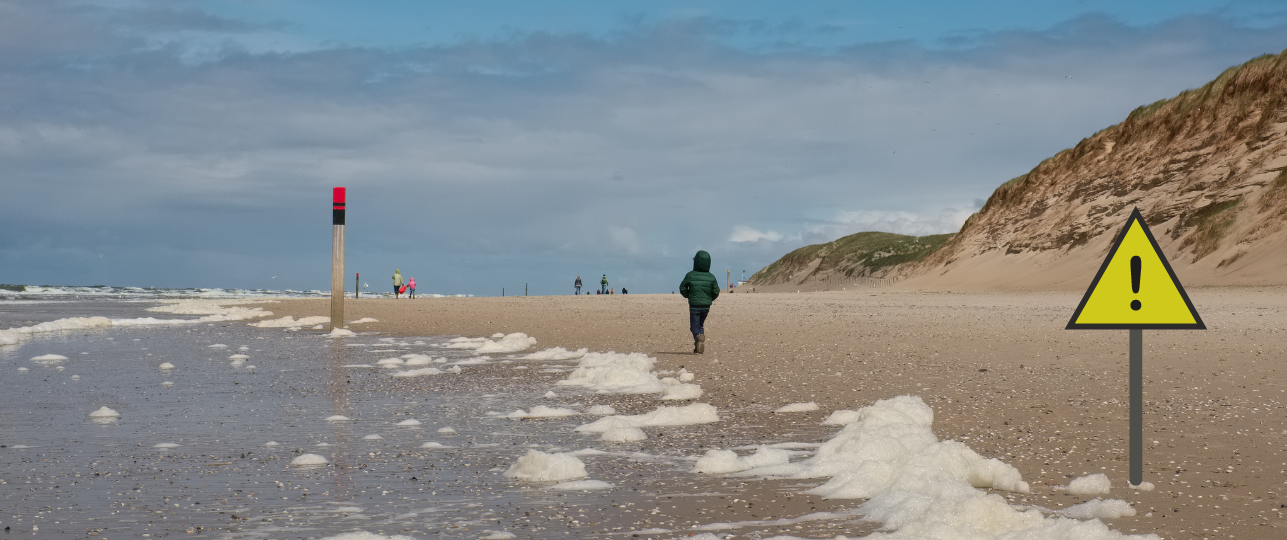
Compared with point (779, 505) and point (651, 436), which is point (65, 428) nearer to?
point (651, 436)

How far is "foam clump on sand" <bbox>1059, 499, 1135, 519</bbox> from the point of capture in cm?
595

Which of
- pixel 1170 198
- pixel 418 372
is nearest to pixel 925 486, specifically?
pixel 418 372

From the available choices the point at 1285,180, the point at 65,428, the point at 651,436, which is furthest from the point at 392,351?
the point at 1285,180

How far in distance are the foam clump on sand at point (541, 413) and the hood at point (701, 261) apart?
7909 mm

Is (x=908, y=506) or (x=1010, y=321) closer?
(x=908, y=506)

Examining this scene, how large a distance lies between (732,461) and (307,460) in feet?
9.68

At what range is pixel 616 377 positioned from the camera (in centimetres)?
1277

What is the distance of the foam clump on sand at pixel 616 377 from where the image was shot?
40.9 ft

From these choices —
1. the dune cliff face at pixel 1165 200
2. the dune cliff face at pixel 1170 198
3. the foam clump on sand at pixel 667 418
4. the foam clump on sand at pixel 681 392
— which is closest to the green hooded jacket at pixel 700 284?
the foam clump on sand at pixel 681 392

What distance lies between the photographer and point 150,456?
784 cm

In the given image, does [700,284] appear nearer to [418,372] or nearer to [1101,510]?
[418,372]

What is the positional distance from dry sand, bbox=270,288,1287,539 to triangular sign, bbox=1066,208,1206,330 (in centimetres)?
107

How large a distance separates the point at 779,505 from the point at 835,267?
103 meters

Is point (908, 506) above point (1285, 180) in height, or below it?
below
